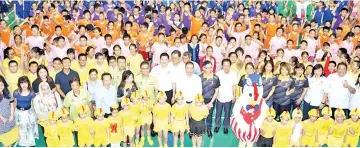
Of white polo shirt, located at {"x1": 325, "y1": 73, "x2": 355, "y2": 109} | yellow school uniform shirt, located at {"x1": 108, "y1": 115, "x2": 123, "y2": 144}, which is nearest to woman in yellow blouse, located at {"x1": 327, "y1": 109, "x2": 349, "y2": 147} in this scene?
white polo shirt, located at {"x1": 325, "y1": 73, "x2": 355, "y2": 109}

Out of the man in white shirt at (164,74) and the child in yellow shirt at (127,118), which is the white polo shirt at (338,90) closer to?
the man in white shirt at (164,74)

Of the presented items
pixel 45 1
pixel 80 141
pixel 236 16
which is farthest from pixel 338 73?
pixel 45 1

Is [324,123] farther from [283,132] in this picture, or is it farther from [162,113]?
[162,113]

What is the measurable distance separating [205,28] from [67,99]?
461 centimetres

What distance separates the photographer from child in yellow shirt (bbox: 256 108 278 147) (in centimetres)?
671

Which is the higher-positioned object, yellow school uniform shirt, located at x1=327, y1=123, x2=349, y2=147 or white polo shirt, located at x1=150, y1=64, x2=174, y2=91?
white polo shirt, located at x1=150, y1=64, x2=174, y2=91

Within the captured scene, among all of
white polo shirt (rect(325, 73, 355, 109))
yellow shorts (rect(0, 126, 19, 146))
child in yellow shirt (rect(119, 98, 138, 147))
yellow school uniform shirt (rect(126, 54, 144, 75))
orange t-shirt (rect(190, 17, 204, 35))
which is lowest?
yellow shorts (rect(0, 126, 19, 146))

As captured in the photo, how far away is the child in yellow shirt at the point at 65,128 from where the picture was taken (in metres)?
6.49

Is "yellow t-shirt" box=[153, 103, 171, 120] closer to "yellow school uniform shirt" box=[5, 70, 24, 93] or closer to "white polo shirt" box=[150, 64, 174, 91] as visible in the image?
"white polo shirt" box=[150, 64, 174, 91]

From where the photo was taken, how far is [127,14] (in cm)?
1263

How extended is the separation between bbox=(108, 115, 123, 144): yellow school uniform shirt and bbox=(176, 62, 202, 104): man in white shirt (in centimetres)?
131

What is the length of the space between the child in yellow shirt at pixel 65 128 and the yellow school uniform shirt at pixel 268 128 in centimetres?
295

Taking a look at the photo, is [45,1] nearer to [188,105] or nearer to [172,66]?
[172,66]

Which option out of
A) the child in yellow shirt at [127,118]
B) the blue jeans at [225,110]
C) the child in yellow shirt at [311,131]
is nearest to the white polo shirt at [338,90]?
the child in yellow shirt at [311,131]
